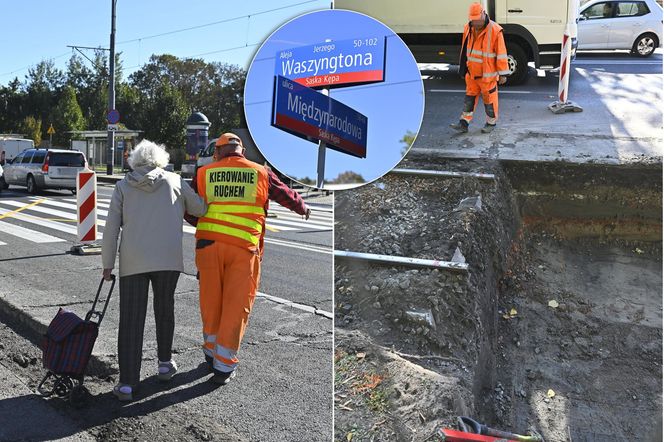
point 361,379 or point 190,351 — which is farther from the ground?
point 361,379

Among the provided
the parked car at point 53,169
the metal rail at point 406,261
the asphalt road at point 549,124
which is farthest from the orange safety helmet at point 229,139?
the parked car at point 53,169

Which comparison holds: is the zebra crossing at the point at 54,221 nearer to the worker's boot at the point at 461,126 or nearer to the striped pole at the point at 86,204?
the striped pole at the point at 86,204

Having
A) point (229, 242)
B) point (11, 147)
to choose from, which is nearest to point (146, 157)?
point (229, 242)

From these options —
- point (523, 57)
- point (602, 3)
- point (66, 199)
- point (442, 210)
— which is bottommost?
point (66, 199)

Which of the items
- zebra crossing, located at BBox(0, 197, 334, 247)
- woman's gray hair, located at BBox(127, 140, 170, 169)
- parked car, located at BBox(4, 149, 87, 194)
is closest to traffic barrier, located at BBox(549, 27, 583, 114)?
zebra crossing, located at BBox(0, 197, 334, 247)

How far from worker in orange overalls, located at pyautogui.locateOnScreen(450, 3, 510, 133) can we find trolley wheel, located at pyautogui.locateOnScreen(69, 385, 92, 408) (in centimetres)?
346

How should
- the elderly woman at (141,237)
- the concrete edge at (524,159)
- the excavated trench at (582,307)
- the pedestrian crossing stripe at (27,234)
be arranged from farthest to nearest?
1. the pedestrian crossing stripe at (27,234)
2. the concrete edge at (524,159)
3. the excavated trench at (582,307)
4. the elderly woman at (141,237)

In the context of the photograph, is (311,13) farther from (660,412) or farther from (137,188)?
(660,412)

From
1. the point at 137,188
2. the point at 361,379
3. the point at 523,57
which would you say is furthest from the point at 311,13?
the point at 523,57

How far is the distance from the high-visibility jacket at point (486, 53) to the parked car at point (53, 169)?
55.6 feet

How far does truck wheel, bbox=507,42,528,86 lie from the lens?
6.42 m

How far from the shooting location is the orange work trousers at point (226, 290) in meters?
4.08

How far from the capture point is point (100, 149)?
131ft

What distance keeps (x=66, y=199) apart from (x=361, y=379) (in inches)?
708
